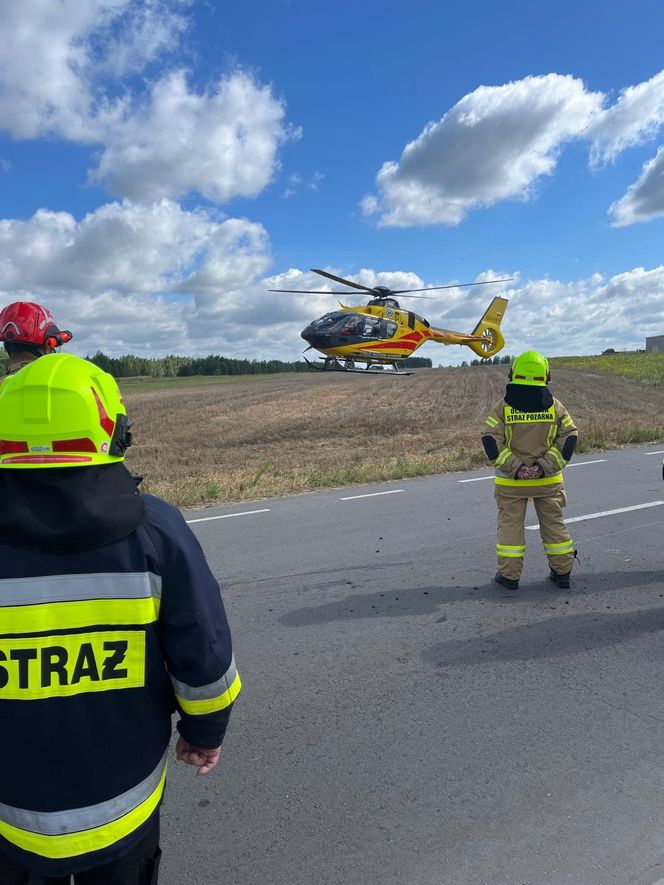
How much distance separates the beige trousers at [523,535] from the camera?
18.2 ft

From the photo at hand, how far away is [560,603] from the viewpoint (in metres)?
5.21

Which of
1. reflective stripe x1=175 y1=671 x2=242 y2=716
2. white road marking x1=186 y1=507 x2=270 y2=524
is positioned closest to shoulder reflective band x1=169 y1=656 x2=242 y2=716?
reflective stripe x1=175 y1=671 x2=242 y2=716

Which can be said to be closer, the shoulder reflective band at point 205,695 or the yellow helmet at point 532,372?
the shoulder reflective band at point 205,695

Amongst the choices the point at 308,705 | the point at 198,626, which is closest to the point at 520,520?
the point at 308,705

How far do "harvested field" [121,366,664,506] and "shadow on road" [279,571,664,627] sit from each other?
216 inches

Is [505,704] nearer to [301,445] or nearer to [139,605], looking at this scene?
[139,605]

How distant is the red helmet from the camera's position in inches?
192

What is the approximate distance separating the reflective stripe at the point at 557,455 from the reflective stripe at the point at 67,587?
4.84 m

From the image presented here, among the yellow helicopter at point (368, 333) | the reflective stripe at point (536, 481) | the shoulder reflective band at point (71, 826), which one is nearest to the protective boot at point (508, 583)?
the reflective stripe at point (536, 481)

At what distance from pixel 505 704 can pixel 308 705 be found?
1.12 meters

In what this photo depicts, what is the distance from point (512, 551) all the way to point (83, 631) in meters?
4.55

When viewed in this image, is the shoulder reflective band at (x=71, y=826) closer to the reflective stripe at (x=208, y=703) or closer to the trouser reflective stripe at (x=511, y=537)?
the reflective stripe at (x=208, y=703)

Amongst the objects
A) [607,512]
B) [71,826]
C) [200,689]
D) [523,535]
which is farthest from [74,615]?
[607,512]

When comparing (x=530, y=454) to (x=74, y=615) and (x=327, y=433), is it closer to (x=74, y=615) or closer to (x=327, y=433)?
(x=74, y=615)
